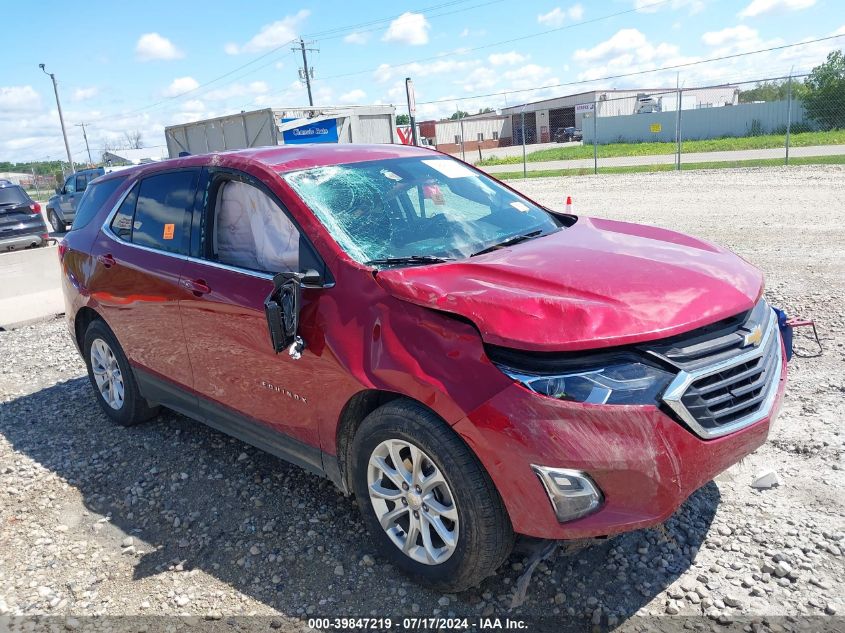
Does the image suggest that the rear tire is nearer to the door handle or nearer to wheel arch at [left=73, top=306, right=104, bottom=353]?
wheel arch at [left=73, top=306, right=104, bottom=353]

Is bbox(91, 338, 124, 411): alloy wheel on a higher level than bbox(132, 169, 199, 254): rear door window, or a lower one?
lower

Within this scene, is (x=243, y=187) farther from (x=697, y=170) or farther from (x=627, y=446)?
(x=697, y=170)

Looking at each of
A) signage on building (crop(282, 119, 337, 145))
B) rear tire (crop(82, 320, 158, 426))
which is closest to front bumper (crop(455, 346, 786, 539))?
rear tire (crop(82, 320, 158, 426))

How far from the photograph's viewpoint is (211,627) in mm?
2859

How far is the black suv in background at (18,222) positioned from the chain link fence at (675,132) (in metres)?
14.5

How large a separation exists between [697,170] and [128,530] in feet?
66.1

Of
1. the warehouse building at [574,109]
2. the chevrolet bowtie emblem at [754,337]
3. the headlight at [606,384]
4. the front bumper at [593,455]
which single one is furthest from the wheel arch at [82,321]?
the warehouse building at [574,109]

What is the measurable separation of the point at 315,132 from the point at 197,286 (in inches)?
657

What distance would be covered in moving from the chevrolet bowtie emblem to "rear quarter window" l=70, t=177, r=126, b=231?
414cm

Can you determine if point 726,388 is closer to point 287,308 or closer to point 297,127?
point 287,308

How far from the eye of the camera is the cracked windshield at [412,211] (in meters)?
3.27

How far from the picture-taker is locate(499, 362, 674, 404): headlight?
238cm

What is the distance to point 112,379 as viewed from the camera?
196 inches

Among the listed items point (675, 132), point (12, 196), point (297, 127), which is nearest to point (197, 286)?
point (12, 196)
